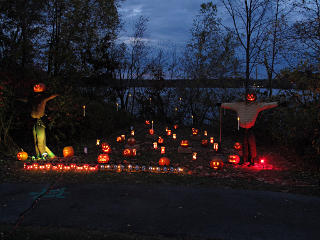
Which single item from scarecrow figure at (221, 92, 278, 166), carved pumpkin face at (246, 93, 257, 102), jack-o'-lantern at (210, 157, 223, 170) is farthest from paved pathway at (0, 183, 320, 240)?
carved pumpkin face at (246, 93, 257, 102)

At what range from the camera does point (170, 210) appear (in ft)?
14.9

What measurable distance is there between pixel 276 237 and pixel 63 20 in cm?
1219

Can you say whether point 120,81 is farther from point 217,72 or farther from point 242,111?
point 242,111

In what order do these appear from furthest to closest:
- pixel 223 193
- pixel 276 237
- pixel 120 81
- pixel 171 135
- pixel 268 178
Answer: pixel 120 81 → pixel 171 135 → pixel 268 178 → pixel 223 193 → pixel 276 237

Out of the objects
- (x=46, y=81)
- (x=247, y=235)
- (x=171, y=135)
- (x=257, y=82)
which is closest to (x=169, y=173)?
(x=247, y=235)

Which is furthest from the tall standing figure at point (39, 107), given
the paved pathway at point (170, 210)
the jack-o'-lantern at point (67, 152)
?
the paved pathway at point (170, 210)

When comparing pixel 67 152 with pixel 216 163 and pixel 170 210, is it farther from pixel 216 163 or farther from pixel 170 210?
pixel 170 210

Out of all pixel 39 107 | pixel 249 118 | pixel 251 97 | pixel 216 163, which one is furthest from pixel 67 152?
pixel 251 97

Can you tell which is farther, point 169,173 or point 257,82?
point 257,82

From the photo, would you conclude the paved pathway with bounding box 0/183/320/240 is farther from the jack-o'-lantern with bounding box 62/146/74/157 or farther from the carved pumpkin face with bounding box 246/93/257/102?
the carved pumpkin face with bounding box 246/93/257/102

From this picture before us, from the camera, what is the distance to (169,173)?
7090mm

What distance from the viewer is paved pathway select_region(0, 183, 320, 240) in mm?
3865

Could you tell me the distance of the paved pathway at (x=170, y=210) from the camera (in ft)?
12.7

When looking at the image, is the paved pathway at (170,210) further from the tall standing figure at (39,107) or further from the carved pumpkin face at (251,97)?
the carved pumpkin face at (251,97)
